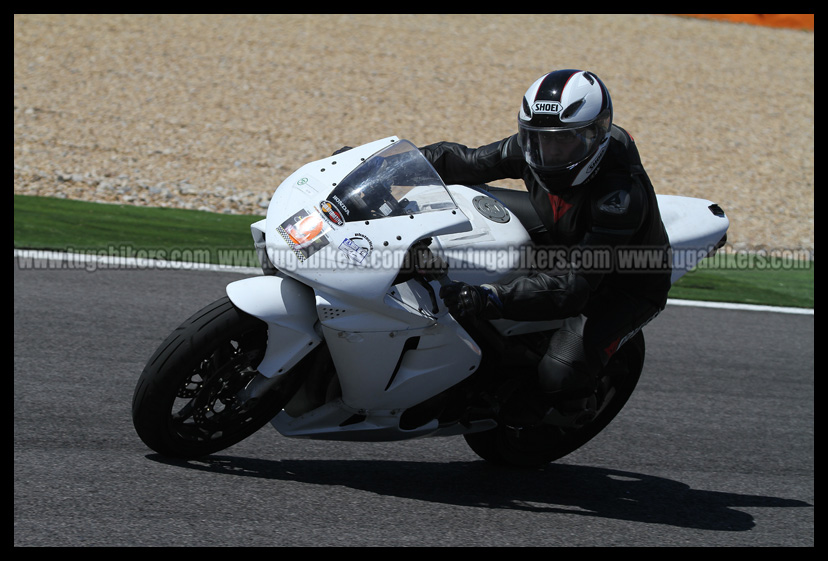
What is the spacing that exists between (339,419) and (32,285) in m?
3.35

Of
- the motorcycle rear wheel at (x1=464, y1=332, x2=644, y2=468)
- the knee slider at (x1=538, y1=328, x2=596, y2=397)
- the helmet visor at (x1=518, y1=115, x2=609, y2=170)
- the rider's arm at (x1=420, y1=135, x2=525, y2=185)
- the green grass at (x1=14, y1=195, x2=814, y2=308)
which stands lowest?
the green grass at (x1=14, y1=195, x2=814, y2=308)

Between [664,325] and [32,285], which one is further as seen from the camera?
[664,325]

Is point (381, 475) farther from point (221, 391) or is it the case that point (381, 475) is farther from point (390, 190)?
point (390, 190)

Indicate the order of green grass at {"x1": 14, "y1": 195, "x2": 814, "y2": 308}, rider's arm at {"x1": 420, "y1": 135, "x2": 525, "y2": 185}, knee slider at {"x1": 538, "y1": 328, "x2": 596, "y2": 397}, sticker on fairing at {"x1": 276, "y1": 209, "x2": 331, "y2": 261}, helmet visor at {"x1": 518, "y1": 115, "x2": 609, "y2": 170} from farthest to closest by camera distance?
green grass at {"x1": 14, "y1": 195, "x2": 814, "y2": 308} → rider's arm at {"x1": 420, "y1": 135, "x2": 525, "y2": 185} → knee slider at {"x1": 538, "y1": 328, "x2": 596, "y2": 397} → helmet visor at {"x1": 518, "y1": 115, "x2": 609, "y2": 170} → sticker on fairing at {"x1": 276, "y1": 209, "x2": 331, "y2": 261}

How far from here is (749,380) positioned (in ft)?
19.5

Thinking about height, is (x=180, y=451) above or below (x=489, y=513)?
above

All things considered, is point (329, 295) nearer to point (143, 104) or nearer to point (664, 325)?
point (664, 325)

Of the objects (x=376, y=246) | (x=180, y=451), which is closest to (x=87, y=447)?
(x=180, y=451)

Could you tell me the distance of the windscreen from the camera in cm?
354

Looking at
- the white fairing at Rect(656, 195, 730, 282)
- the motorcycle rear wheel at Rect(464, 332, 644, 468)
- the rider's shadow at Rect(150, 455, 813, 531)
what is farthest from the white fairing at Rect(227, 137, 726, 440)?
the white fairing at Rect(656, 195, 730, 282)

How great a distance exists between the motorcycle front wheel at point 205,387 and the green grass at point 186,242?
3.89m

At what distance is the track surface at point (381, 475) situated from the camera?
11.1 feet

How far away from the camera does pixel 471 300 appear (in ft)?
11.0

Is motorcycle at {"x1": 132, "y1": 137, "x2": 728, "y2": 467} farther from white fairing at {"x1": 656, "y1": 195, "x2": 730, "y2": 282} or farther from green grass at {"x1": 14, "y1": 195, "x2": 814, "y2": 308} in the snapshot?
green grass at {"x1": 14, "y1": 195, "x2": 814, "y2": 308}
